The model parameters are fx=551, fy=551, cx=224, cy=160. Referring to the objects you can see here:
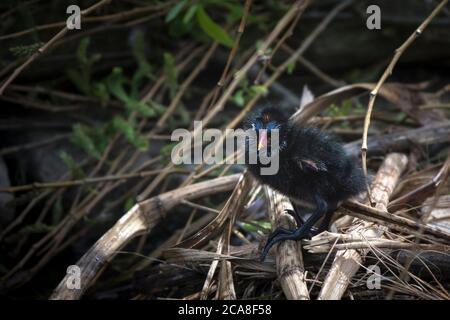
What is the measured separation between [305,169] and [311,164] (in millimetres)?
65

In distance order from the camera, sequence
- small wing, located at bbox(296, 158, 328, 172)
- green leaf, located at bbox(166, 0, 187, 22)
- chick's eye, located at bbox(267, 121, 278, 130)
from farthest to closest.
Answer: green leaf, located at bbox(166, 0, 187, 22)
chick's eye, located at bbox(267, 121, 278, 130)
small wing, located at bbox(296, 158, 328, 172)

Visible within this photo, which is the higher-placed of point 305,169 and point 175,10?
point 175,10

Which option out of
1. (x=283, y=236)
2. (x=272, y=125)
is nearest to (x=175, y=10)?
(x=272, y=125)

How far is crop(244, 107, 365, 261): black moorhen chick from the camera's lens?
306cm

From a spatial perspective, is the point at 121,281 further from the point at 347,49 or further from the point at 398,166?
the point at 347,49

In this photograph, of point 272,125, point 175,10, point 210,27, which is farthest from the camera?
point 210,27

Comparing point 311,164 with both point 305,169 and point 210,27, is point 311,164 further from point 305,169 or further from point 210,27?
point 210,27

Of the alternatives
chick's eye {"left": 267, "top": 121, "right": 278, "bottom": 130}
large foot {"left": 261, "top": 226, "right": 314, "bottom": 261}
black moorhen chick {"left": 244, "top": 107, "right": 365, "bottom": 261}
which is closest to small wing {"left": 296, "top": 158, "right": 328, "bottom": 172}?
black moorhen chick {"left": 244, "top": 107, "right": 365, "bottom": 261}

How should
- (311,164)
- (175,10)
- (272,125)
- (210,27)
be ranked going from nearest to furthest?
(311,164) < (272,125) < (175,10) < (210,27)

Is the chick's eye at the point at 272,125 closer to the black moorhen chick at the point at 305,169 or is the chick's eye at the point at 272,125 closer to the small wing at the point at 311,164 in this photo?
the black moorhen chick at the point at 305,169

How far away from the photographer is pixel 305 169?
3.08 metres

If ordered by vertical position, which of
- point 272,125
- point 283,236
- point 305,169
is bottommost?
point 283,236

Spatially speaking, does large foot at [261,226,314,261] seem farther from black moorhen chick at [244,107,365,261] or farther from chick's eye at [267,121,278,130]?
chick's eye at [267,121,278,130]

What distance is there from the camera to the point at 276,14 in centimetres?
523
